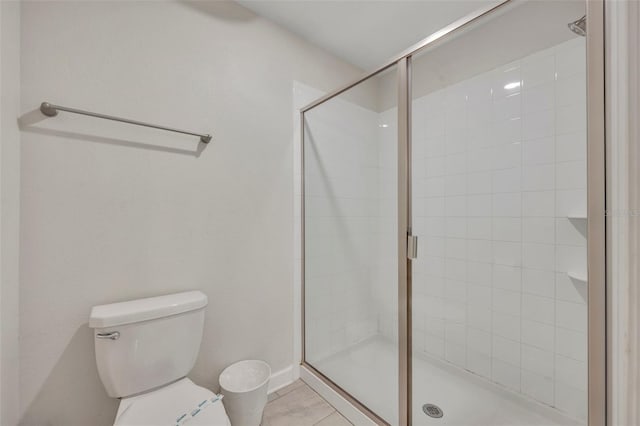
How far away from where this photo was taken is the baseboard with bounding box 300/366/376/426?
1376 mm

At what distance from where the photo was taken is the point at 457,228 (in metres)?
1.67

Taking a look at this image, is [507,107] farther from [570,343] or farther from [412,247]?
[570,343]

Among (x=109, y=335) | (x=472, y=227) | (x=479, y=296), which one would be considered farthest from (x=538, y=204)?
(x=109, y=335)

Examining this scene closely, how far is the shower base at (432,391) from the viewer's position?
1.35 meters

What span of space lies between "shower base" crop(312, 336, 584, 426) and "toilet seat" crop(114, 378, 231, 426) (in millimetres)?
820

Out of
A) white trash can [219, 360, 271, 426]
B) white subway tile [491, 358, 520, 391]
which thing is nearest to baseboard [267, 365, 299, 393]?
white trash can [219, 360, 271, 426]

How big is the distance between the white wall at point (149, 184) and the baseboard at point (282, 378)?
0.08 metres

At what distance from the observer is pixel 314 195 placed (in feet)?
5.97

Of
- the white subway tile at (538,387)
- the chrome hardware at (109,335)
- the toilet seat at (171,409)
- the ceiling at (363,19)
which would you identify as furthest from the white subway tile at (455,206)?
the chrome hardware at (109,335)

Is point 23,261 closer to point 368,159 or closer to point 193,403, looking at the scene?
point 193,403

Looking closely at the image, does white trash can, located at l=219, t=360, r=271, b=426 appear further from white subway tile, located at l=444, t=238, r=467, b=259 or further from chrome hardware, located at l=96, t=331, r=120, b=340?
white subway tile, located at l=444, t=238, r=467, b=259

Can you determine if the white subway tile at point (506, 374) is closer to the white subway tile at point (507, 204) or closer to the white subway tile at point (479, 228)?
the white subway tile at point (479, 228)

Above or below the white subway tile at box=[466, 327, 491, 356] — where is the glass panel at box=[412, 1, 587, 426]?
above

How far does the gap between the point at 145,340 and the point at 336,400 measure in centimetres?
106
